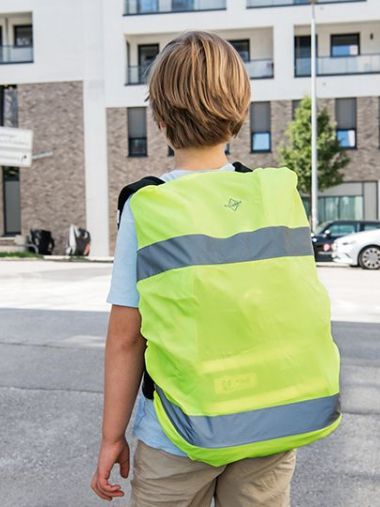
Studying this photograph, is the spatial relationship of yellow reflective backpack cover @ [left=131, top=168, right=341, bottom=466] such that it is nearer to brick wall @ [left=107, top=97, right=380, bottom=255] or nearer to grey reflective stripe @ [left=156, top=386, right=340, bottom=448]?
grey reflective stripe @ [left=156, top=386, right=340, bottom=448]

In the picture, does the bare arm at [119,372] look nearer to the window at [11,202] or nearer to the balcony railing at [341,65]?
the balcony railing at [341,65]

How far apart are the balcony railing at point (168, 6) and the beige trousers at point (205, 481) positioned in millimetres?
30879

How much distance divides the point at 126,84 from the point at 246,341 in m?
31.0

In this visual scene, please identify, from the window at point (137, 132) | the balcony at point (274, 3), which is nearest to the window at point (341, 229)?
the window at point (137, 132)

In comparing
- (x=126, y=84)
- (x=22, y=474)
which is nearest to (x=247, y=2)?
(x=126, y=84)

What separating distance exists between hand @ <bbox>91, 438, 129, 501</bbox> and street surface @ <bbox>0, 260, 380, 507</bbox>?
5.09ft

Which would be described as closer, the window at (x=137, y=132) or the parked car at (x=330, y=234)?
the parked car at (x=330, y=234)

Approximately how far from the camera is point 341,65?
30.1 meters

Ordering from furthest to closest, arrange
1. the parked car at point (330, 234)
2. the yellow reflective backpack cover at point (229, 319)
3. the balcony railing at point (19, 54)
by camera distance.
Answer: the balcony railing at point (19, 54)
the parked car at point (330, 234)
the yellow reflective backpack cover at point (229, 319)

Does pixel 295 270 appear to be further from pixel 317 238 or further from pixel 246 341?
pixel 317 238

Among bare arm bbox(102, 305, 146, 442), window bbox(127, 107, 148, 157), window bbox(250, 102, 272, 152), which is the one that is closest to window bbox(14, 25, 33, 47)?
window bbox(127, 107, 148, 157)

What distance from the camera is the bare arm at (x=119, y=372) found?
150 cm

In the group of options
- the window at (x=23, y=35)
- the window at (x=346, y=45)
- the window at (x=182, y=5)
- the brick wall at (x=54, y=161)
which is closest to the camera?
the window at (x=182, y=5)

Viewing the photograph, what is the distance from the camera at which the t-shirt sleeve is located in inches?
58.6
